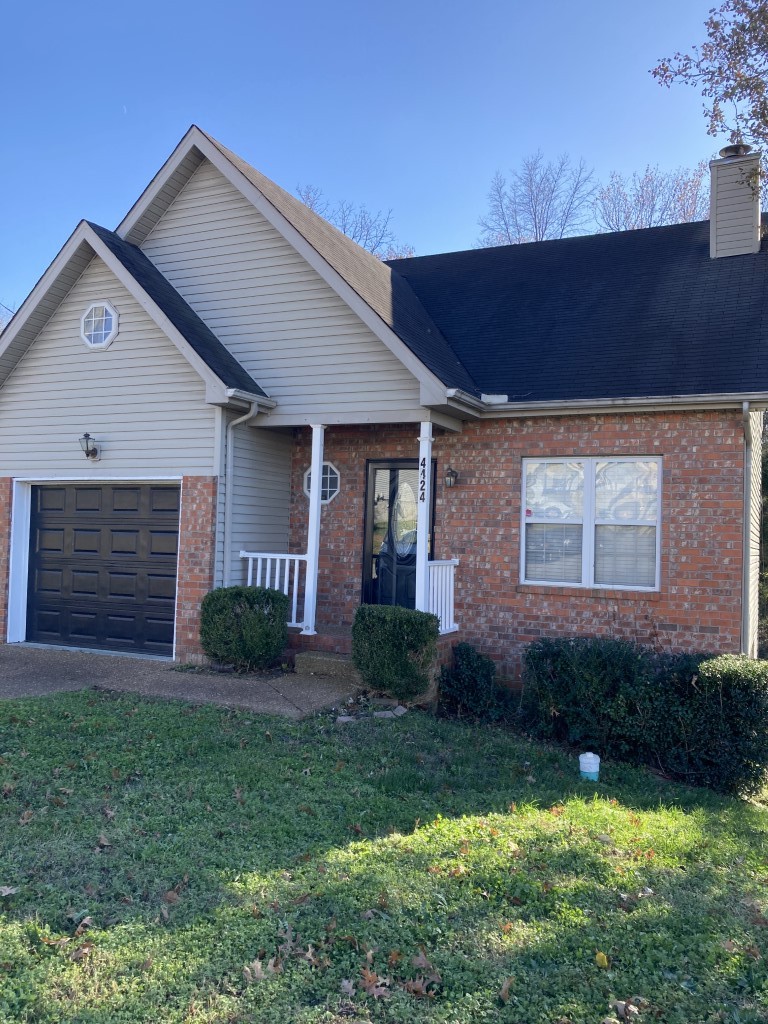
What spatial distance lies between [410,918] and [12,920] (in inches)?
75.1

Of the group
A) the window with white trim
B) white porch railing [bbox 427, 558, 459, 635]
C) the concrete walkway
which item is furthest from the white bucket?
the window with white trim

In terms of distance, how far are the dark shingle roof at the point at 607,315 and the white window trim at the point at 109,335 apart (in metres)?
4.51

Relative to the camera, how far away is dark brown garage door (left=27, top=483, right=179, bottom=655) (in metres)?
10.2

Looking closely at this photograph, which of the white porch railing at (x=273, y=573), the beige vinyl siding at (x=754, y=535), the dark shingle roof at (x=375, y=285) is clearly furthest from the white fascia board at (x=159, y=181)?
the beige vinyl siding at (x=754, y=535)

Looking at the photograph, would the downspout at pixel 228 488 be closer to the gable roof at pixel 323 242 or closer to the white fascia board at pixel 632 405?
the gable roof at pixel 323 242

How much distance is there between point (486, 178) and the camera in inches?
1080

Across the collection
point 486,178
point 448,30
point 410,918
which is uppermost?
point 486,178

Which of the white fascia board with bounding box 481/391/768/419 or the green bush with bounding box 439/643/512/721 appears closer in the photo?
the white fascia board with bounding box 481/391/768/419

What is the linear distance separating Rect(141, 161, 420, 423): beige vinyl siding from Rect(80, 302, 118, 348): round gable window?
1.09 metres

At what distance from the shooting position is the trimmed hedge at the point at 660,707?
22.5 ft

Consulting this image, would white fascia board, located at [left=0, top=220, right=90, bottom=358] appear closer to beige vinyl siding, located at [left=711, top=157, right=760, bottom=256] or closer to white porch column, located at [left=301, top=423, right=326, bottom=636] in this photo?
white porch column, located at [left=301, top=423, right=326, bottom=636]

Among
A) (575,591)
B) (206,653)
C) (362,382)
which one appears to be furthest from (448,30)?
(206,653)

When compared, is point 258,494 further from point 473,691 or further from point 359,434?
point 473,691

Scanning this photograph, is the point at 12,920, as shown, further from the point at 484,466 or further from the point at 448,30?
the point at 448,30
